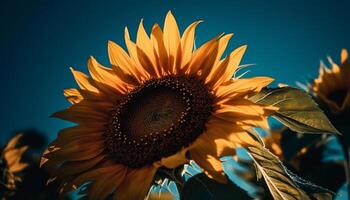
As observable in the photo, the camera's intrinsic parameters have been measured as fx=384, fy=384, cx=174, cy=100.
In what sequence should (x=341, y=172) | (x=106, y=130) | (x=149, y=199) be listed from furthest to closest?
(x=341, y=172)
(x=106, y=130)
(x=149, y=199)

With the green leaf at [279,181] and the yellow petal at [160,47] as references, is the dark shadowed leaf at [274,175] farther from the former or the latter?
the yellow petal at [160,47]

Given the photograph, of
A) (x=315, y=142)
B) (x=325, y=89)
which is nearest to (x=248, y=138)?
(x=315, y=142)

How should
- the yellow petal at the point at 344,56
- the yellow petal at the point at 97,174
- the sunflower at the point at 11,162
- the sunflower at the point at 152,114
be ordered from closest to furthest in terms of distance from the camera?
the sunflower at the point at 152,114
the yellow petal at the point at 97,174
the sunflower at the point at 11,162
the yellow petal at the point at 344,56

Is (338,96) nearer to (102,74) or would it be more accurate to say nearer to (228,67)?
(228,67)

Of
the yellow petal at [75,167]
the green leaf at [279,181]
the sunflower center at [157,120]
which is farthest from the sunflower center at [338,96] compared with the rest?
the yellow petal at [75,167]

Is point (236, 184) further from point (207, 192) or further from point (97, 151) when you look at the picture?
Result: point (97, 151)

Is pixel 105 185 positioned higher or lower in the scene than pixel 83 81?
lower

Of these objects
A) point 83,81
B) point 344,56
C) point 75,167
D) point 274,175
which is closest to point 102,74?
point 83,81
